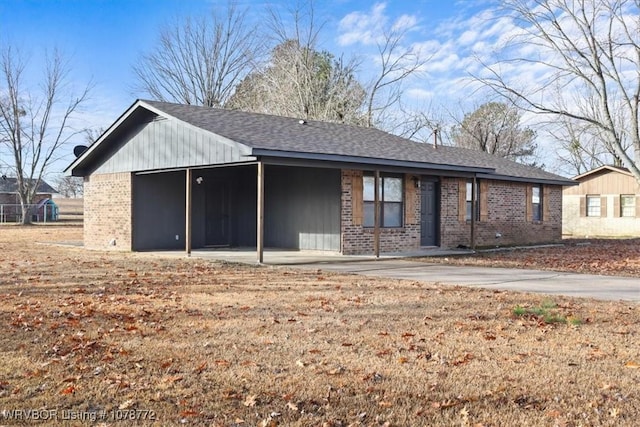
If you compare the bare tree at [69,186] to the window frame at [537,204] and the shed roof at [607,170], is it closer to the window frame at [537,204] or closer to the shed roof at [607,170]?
the shed roof at [607,170]

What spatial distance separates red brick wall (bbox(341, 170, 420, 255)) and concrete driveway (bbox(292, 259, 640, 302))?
1.77 metres

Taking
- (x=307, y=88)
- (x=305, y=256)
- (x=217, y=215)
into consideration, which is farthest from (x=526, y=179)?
(x=307, y=88)

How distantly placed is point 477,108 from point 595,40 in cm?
2733

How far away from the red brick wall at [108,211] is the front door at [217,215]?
2515 mm

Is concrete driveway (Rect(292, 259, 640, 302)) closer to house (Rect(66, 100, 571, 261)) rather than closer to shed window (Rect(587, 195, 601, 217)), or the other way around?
house (Rect(66, 100, 571, 261))

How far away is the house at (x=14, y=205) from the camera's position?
4805cm

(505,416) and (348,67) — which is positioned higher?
(348,67)

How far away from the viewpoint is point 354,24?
31.2 m

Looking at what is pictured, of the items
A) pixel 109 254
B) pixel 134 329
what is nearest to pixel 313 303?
pixel 134 329

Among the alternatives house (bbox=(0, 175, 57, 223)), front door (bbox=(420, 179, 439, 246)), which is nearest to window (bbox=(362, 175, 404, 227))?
front door (bbox=(420, 179, 439, 246))

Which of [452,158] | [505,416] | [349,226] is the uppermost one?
[452,158]

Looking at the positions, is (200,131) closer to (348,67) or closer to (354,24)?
(354,24)

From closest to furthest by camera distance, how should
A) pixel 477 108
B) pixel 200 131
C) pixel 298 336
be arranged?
pixel 298 336, pixel 200 131, pixel 477 108

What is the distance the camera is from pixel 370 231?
16469mm
